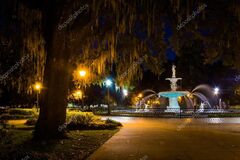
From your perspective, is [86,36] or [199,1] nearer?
[199,1]

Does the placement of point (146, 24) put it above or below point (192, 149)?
above

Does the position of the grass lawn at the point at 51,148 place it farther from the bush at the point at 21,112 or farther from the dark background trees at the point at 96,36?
the bush at the point at 21,112

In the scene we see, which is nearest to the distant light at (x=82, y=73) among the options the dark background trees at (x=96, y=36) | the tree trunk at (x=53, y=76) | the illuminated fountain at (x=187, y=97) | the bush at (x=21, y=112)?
the dark background trees at (x=96, y=36)

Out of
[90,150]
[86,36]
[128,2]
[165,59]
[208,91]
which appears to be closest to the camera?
[90,150]

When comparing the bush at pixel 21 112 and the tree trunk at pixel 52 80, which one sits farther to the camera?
the bush at pixel 21 112

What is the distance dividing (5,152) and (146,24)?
323 inches

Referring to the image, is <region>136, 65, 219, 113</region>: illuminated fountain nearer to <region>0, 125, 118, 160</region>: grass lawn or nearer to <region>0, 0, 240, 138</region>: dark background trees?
<region>0, 0, 240, 138</region>: dark background trees

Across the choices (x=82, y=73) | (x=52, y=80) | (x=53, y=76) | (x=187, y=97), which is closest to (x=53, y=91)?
(x=52, y=80)

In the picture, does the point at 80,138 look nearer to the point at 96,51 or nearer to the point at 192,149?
the point at 96,51

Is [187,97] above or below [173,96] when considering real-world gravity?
above

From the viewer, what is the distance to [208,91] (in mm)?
82750

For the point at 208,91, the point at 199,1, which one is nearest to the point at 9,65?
the point at 199,1

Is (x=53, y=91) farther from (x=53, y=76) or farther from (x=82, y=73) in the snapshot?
(x=82, y=73)

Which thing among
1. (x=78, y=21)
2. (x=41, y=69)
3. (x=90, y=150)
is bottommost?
(x=90, y=150)
